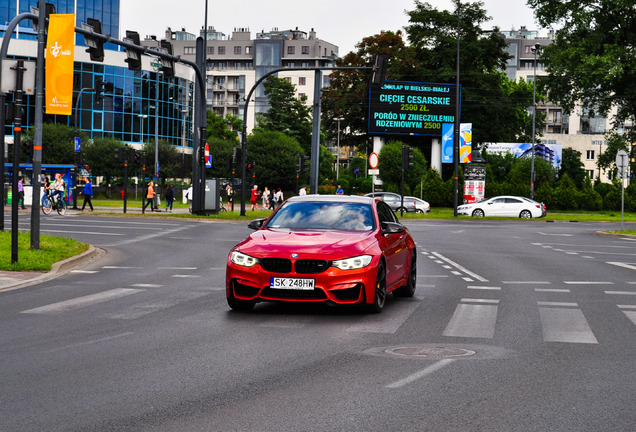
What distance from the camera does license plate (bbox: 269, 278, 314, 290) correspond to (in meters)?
10.9

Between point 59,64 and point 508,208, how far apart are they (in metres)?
39.3

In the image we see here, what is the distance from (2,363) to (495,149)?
302ft

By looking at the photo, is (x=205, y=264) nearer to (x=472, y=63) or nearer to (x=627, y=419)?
(x=627, y=419)

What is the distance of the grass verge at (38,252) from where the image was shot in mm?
16922

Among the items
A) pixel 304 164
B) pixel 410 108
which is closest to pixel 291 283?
pixel 304 164

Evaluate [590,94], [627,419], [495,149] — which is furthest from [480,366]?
[495,149]

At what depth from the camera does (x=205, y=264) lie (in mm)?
19312

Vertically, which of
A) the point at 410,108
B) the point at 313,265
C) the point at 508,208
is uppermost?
the point at 410,108

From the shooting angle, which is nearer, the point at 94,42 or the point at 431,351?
the point at 431,351

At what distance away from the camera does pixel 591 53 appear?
50562mm

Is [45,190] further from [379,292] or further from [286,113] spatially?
[286,113]

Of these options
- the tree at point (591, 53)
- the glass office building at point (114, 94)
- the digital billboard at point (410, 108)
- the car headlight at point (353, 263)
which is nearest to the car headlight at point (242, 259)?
the car headlight at point (353, 263)

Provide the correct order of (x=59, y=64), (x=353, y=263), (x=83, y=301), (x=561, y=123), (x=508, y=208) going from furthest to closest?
(x=561, y=123), (x=508, y=208), (x=59, y=64), (x=83, y=301), (x=353, y=263)

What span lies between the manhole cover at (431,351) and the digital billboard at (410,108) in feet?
204
